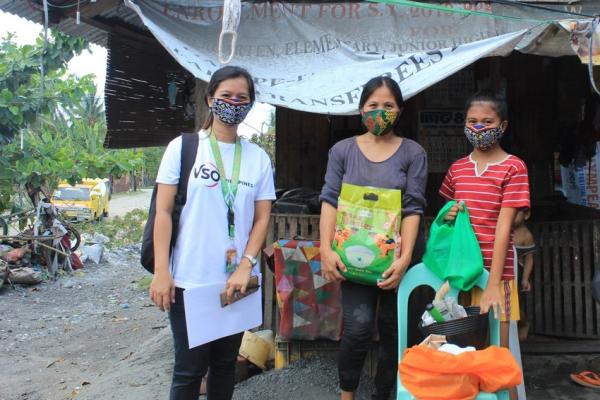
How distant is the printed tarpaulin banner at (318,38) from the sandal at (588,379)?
7.80 ft

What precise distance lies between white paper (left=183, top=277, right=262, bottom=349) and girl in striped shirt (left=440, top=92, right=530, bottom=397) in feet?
3.82

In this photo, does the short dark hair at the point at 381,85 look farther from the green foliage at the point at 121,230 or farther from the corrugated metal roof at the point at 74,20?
the green foliage at the point at 121,230

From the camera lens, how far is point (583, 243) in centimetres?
445

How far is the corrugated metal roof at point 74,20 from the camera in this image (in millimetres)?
4301

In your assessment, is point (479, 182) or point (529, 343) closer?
point (479, 182)

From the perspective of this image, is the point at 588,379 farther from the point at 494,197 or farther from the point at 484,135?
the point at 484,135

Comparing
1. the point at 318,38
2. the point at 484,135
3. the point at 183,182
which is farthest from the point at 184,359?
the point at 318,38

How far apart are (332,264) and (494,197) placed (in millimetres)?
914

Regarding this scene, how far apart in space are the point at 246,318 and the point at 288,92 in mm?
1438

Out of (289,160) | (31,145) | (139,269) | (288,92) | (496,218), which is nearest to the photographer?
(496,218)

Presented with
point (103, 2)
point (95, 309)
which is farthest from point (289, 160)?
point (95, 309)

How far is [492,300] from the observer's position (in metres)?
2.65

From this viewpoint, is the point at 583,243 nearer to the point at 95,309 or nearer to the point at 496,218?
the point at 496,218

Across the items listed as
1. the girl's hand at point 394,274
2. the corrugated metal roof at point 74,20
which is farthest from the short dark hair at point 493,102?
the corrugated metal roof at point 74,20
